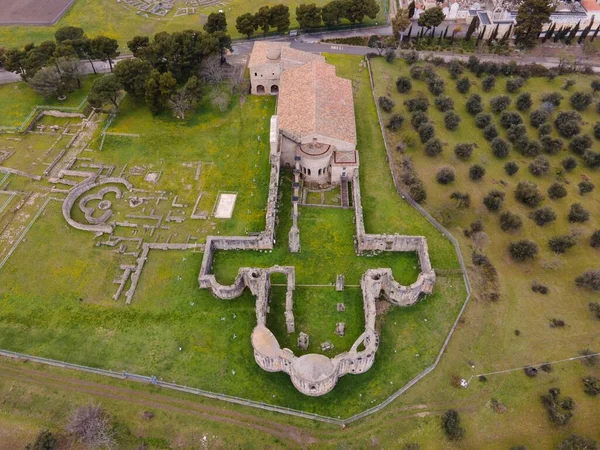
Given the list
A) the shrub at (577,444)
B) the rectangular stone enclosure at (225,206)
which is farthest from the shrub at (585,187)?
the rectangular stone enclosure at (225,206)

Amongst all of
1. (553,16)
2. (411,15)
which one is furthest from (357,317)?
(553,16)

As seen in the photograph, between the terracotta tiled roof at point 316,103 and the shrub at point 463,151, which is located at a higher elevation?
the terracotta tiled roof at point 316,103

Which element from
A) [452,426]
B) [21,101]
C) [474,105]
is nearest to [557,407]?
[452,426]

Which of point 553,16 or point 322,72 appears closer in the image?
point 322,72

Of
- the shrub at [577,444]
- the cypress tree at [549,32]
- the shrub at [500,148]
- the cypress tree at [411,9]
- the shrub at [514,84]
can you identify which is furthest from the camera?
the cypress tree at [411,9]

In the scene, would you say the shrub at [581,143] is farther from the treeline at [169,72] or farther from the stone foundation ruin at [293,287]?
the treeline at [169,72]

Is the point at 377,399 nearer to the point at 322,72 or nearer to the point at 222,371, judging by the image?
the point at 222,371

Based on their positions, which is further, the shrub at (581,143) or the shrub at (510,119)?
the shrub at (510,119)
